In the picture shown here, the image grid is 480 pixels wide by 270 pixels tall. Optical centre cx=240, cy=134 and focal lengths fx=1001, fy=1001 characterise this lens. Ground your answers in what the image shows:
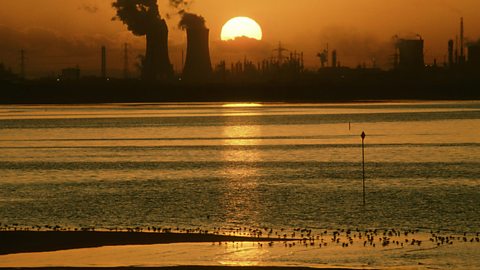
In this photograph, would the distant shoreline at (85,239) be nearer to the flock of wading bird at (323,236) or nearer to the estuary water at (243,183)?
the flock of wading bird at (323,236)

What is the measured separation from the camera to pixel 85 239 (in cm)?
2658

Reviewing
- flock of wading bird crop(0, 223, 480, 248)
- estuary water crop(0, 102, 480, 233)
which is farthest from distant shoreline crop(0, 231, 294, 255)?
estuary water crop(0, 102, 480, 233)

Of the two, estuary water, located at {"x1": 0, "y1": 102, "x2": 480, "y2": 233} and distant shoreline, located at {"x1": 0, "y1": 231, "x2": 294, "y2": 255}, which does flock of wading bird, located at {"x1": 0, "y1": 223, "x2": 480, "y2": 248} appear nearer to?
distant shoreline, located at {"x1": 0, "y1": 231, "x2": 294, "y2": 255}

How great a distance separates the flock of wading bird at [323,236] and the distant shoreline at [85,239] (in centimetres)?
60

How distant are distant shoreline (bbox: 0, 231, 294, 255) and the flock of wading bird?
60 centimetres

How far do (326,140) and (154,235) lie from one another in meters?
65.2

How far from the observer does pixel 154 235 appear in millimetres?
27688

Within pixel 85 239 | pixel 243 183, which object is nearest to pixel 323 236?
pixel 85 239

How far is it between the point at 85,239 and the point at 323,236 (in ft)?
21.4

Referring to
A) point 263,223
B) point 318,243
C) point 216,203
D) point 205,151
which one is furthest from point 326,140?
point 318,243

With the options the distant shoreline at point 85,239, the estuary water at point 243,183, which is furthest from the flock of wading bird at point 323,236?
the estuary water at point 243,183

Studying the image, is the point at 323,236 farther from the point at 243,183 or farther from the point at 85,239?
the point at 243,183

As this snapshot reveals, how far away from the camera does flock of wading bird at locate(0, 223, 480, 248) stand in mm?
25438

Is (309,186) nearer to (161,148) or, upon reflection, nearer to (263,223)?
(263,223)
